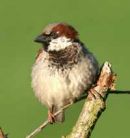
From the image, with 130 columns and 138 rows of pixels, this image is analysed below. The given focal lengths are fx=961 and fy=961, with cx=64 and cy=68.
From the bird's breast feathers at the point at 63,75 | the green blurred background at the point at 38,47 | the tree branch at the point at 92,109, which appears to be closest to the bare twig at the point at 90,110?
the tree branch at the point at 92,109

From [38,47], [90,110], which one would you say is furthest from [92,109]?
[38,47]

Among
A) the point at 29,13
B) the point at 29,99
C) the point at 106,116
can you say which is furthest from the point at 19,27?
the point at 106,116

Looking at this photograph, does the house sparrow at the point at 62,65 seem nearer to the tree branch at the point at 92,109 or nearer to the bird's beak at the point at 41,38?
the bird's beak at the point at 41,38

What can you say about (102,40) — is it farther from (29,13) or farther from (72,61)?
(72,61)

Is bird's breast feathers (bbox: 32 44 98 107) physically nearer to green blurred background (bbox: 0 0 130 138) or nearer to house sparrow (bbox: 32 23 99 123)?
house sparrow (bbox: 32 23 99 123)

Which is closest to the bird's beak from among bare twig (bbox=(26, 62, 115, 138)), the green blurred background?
bare twig (bbox=(26, 62, 115, 138))

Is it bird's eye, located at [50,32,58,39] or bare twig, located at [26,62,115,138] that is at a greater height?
bird's eye, located at [50,32,58,39]
